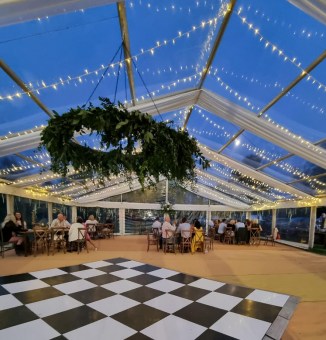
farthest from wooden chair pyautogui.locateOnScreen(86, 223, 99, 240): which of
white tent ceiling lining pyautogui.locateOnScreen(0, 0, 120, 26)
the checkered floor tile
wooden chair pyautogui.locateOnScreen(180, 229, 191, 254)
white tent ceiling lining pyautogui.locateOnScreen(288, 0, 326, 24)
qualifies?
white tent ceiling lining pyautogui.locateOnScreen(288, 0, 326, 24)

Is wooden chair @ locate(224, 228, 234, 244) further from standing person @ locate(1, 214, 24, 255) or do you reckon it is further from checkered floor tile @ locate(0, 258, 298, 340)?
standing person @ locate(1, 214, 24, 255)

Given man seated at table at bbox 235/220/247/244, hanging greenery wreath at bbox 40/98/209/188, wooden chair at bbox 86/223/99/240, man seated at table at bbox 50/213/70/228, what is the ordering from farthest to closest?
man seated at table at bbox 235/220/247/244, wooden chair at bbox 86/223/99/240, man seated at table at bbox 50/213/70/228, hanging greenery wreath at bbox 40/98/209/188

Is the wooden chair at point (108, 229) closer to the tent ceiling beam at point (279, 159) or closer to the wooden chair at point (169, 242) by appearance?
the wooden chair at point (169, 242)

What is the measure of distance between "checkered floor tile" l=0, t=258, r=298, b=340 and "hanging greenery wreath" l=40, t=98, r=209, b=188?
152cm

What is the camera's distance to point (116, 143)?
2.16 metres

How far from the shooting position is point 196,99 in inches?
198

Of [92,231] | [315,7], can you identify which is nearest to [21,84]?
[315,7]

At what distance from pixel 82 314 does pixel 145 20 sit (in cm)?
350

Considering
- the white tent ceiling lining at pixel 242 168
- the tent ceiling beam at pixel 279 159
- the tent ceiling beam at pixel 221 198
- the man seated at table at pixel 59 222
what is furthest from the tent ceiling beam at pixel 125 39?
the tent ceiling beam at pixel 221 198

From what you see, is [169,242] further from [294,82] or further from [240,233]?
[294,82]

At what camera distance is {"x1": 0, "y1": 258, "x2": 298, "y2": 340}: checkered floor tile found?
222 centimetres

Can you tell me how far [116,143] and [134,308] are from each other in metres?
1.97

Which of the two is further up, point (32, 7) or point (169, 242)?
point (32, 7)

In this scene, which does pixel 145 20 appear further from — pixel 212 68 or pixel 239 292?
pixel 239 292
